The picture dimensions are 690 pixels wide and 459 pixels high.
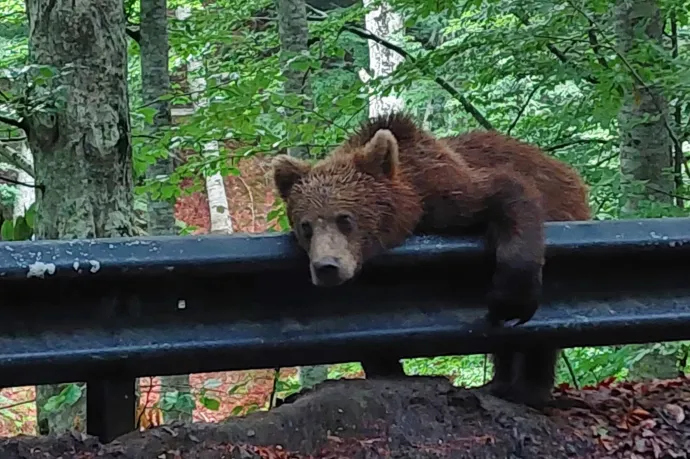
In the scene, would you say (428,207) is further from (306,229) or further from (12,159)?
(12,159)

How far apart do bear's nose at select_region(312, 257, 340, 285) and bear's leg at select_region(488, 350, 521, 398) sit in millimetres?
675

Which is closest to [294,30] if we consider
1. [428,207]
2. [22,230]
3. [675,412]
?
[22,230]

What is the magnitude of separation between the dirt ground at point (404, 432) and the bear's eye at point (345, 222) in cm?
73

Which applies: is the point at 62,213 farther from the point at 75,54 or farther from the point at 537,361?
the point at 537,361

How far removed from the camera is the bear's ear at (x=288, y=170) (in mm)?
3482

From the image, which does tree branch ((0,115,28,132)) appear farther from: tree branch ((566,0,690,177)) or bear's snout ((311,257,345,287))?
tree branch ((566,0,690,177))

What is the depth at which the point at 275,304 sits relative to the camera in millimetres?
2477

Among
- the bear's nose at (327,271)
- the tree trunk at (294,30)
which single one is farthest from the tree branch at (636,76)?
the bear's nose at (327,271)

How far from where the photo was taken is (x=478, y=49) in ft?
21.2

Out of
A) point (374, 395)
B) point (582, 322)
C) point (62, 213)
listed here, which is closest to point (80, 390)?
point (62, 213)

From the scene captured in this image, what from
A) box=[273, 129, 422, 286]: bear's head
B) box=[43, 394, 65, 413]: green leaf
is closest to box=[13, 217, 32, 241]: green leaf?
box=[43, 394, 65, 413]: green leaf

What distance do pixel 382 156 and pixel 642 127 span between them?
3.65 metres

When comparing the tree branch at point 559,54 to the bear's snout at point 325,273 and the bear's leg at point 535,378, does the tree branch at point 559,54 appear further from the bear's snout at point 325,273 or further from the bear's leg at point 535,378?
the bear's snout at point 325,273

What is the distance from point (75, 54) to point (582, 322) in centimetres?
236
